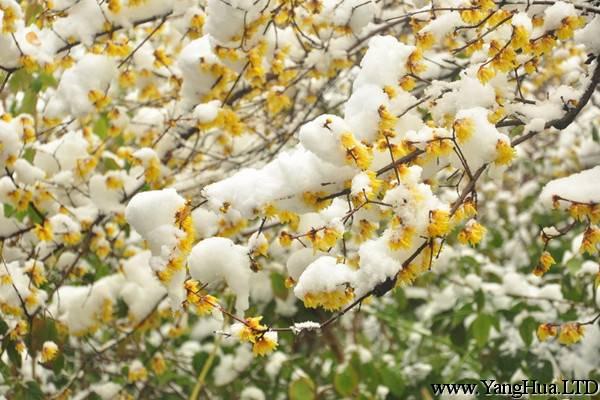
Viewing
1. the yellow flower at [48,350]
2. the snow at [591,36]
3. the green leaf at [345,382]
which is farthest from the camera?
the green leaf at [345,382]

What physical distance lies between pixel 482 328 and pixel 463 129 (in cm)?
147

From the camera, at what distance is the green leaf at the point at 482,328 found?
2.41 meters

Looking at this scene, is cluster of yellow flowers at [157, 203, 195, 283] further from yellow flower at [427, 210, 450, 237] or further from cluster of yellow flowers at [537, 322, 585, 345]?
cluster of yellow flowers at [537, 322, 585, 345]

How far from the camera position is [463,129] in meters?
1.15

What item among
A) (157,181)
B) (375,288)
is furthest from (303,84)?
(375,288)

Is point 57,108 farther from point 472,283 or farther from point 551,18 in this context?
point 472,283

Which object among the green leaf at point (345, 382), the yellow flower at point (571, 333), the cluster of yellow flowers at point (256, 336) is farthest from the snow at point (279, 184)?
the green leaf at point (345, 382)

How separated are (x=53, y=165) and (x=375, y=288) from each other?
1641mm

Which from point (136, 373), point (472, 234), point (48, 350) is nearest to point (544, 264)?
point (472, 234)

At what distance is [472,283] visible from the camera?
9.68 ft

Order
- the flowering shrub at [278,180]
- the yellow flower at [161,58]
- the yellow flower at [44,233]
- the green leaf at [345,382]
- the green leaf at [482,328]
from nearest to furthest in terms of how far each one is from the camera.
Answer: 1. the flowering shrub at [278,180]
2. the yellow flower at [44,233]
3. the yellow flower at [161,58]
4. the green leaf at [482,328]
5. the green leaf at [345,382]

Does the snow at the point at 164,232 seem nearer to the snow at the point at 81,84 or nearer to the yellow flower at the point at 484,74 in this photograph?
the yellow flower at the point at 484,74

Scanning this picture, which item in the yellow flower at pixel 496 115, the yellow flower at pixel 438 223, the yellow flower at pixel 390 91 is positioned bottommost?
the yellow flower at pixel 438 223

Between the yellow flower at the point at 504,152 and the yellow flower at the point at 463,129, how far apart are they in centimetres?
6
